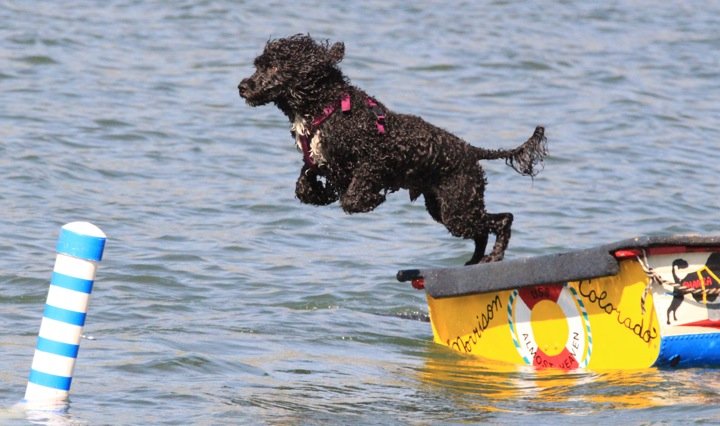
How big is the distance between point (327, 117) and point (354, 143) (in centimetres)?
21

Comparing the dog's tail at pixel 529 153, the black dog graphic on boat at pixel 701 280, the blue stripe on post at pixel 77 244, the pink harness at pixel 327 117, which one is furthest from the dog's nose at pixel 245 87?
→ the black dog graphic on boat at pixel 701 280

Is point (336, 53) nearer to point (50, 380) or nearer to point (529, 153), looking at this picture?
point (529, 153)

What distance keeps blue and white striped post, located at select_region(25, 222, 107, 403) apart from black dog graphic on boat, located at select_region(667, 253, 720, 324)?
289 cm

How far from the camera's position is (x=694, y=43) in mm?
21172

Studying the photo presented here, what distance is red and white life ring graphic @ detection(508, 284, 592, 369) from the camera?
7434 millimetres

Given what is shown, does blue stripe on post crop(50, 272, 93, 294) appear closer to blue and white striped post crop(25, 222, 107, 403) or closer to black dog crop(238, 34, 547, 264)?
blue and white striped post crop(25, 222, 107, 403)

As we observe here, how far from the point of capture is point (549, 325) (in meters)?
7.64

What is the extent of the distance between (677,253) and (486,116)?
955cm

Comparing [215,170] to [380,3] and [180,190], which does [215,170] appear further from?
[380,3]

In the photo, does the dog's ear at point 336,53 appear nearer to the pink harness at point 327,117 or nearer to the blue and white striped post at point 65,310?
the pink harness at point 327,117

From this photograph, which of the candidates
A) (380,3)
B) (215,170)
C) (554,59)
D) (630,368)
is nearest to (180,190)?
(215,170)

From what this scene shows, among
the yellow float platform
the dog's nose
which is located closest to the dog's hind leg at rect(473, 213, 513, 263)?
the yellow float platform

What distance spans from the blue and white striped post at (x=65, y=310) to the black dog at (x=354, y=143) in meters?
1.53

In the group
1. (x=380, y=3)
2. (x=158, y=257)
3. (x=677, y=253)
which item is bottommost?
(x=158, y=257)
